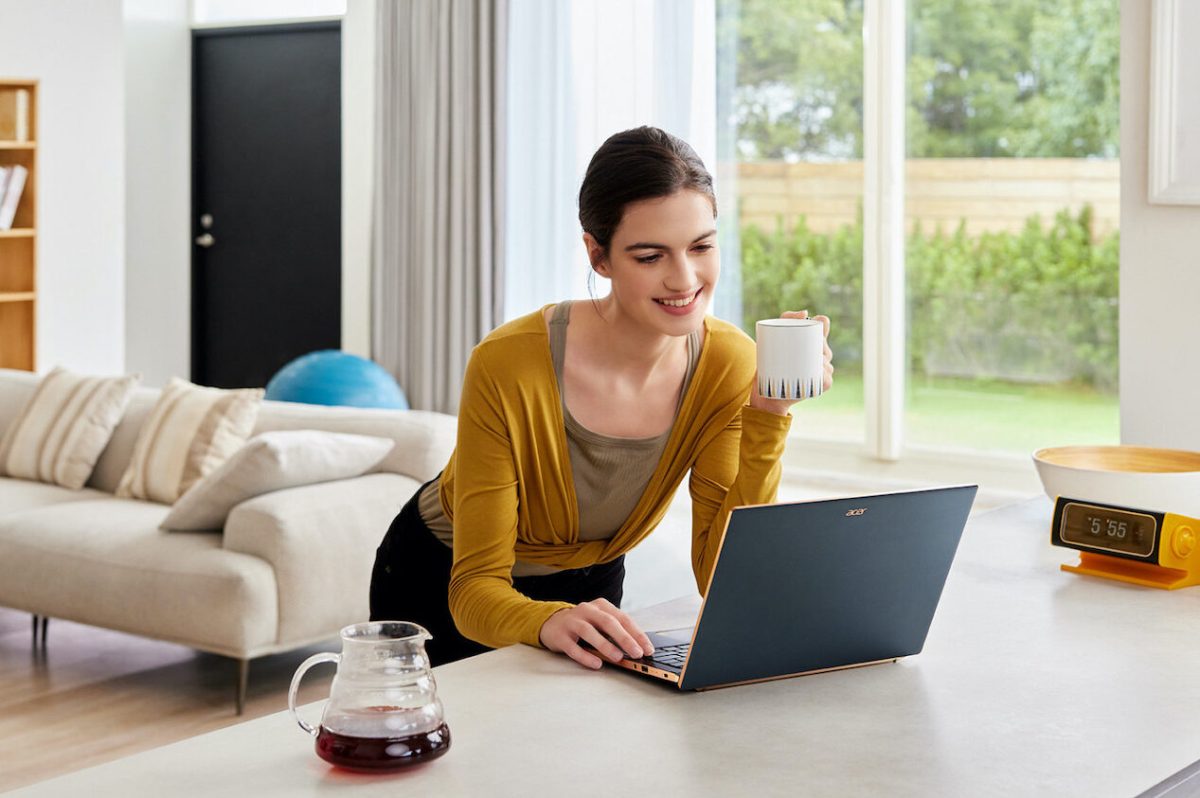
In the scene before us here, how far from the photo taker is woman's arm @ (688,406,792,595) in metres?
1.88

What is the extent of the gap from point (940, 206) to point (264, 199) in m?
3.63

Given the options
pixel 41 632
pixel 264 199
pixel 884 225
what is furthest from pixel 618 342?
pixel 264 199

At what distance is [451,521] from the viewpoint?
2.16 metres

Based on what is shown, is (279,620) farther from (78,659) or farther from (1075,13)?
(1075,13)

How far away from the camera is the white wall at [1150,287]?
A: 2490 millimetres

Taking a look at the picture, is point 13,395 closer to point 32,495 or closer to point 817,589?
point 32,495

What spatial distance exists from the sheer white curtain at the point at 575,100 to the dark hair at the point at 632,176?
4.03m

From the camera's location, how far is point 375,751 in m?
1.20

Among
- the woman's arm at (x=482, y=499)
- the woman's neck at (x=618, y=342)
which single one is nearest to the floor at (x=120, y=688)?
the woman's arm at (x=482, y=499)

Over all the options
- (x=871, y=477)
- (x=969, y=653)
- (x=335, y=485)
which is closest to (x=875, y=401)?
(x=871, y=477)

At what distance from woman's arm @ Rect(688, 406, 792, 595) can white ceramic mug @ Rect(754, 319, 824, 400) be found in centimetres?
15

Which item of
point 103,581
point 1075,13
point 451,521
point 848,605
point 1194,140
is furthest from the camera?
point 1075,13

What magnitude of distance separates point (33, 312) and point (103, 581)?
299cm

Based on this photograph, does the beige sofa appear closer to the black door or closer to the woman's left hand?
the woman's left hand
